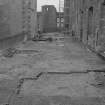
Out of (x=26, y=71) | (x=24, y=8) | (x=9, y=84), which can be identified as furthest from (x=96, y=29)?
(x=24, y=8)

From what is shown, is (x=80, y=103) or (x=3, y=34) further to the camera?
(x=3, y=34)

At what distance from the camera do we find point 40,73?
535 centimetres

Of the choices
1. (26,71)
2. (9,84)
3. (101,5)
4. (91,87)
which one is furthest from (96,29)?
(9,84)

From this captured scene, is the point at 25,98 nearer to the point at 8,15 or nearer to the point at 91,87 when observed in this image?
the point at 91,87

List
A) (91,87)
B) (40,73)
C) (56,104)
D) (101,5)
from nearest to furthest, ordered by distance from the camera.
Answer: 1. (56,104)
2. (91,87)
3. (40,73)
4. (101,5)

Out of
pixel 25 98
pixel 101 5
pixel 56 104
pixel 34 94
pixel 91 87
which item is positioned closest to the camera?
pixel 56 104

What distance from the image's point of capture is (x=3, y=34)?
9.92m

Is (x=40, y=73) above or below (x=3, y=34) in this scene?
below

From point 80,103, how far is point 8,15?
850 centimetres

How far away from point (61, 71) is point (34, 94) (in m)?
2.04

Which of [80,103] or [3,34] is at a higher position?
[3,34]

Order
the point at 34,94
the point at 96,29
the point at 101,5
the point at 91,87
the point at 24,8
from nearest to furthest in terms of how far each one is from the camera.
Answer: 1. the point at 34,94
2. the point at 91,87
3. the point at 101,5
4. the point at 96,29
5. the point at 24,8

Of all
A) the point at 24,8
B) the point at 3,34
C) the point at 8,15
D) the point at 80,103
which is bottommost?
the point at 80,103

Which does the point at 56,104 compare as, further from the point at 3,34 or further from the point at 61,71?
the point at 3,34
